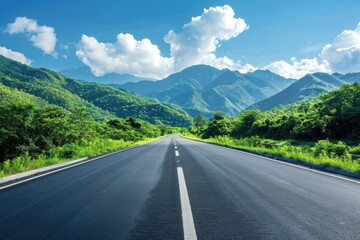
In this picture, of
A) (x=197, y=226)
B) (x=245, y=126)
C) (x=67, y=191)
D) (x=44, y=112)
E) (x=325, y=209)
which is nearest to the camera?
(x=197, y=226)

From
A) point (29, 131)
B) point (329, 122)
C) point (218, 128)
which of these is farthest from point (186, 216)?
point (218, 128)

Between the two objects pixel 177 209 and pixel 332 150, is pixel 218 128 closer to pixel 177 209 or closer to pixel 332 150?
pixel 332 150

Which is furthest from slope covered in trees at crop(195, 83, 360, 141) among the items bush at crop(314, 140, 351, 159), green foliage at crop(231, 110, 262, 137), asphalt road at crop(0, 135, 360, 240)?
asphalt road at crop(0, 135, 360, 240)

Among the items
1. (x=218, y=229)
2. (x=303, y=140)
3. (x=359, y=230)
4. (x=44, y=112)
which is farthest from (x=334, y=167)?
(x=303, y=140)

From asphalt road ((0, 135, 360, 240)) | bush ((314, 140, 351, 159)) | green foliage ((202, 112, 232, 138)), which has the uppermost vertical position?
green foliage ((202, 112, 232, 138))

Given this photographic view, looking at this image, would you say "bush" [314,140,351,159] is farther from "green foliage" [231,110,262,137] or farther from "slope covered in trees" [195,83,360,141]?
"green foliage" [231,110,262,137]

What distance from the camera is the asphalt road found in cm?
411

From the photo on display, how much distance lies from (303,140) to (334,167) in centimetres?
4411

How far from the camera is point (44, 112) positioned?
69.5 feet

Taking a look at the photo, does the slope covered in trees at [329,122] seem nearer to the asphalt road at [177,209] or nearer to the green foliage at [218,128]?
the green foliage at [218,128]

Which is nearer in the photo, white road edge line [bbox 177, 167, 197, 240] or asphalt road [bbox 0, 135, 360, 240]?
white road edge line [bbox 177, 167, 197, 240]

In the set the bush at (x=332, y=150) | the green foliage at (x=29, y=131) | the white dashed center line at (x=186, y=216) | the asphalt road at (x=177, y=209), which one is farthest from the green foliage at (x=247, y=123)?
the white dashed center line at (x=186, y=216)

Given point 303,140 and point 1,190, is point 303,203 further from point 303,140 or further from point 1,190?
point 303,140

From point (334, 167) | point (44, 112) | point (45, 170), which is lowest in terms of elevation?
point (45, 170)
